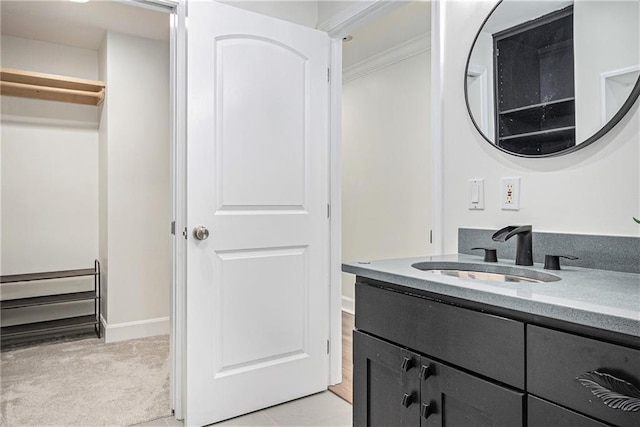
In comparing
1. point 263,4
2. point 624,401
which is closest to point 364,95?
point 263,4

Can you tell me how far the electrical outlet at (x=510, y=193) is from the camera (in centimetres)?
154

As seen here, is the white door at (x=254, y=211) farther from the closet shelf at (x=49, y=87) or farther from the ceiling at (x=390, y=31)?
the closet shelf at (x=49, y=87)

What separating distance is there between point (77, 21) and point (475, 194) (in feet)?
10.0

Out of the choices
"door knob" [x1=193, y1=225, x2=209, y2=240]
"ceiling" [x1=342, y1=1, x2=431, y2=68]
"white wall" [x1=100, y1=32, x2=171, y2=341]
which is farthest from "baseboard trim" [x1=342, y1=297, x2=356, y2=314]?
"door knob" [x1=193, y1=225, x2=209, y2=240]

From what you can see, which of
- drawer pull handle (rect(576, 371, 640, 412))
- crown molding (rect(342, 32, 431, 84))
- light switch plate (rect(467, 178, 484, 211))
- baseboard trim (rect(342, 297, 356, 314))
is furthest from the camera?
baseboard trim (rect(342, 297, 356, 314))

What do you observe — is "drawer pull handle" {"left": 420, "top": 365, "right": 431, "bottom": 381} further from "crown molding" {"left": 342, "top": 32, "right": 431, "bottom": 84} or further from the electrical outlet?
"crown molding" {"left": 342, "top": 32, "right": 431, "bottom": 84}

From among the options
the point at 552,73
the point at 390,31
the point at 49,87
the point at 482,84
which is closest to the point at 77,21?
the point at 49,87

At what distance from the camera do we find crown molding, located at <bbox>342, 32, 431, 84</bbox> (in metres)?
3.44

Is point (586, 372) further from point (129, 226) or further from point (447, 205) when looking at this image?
point (129, 226)

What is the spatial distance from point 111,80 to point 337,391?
282 cm

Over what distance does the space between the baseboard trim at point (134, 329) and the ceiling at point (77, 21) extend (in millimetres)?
2242

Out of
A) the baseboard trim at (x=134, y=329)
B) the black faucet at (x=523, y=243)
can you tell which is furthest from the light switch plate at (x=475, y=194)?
the baseboard trim at (x=134, y=329)

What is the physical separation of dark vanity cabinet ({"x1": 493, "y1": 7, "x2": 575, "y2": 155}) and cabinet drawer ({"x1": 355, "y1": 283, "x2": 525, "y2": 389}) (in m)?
0.73

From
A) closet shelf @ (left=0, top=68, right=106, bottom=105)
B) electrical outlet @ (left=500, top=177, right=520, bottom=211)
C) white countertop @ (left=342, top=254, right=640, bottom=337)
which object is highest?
closet shelf @ (left=0, top=68, right=106, bottom=105)
